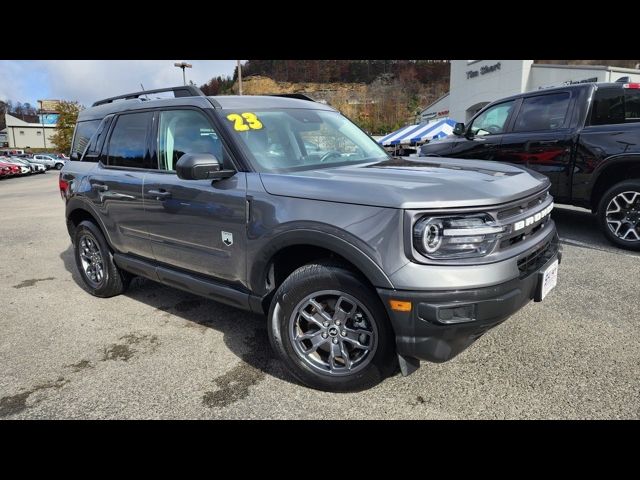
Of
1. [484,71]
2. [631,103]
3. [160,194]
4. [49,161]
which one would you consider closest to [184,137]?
[160,194]

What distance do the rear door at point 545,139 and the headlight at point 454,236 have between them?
13.8 feet

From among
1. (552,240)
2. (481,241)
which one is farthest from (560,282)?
(481,241)

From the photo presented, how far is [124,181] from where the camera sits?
3941 millimetres

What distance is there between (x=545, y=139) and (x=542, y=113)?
464mm

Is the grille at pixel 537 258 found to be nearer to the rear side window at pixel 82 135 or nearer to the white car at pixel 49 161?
the rear side window at pixel 82 135

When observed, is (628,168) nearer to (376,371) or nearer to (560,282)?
(560,282)

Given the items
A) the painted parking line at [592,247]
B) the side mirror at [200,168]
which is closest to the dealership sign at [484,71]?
the painted parking line at [592,247]

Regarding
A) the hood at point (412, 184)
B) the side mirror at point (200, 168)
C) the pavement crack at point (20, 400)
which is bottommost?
the pavement crack at point (20, 400)

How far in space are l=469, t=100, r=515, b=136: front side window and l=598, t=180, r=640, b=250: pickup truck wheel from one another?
1.84 meters

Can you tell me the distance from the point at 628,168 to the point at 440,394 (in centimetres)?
431

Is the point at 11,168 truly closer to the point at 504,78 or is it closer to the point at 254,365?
the point at 504,78

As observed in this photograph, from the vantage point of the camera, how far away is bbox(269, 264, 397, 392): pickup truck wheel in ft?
8.25

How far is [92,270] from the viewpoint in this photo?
4.76 meters

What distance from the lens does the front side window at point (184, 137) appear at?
3299mm
